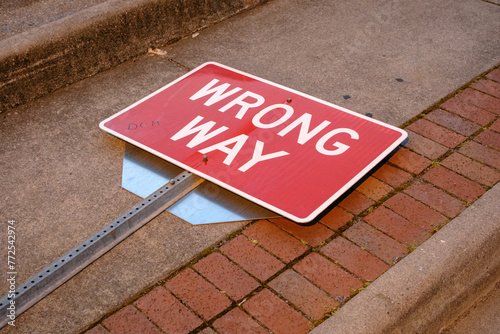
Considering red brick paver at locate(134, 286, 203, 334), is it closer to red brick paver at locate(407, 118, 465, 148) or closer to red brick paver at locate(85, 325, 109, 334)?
red brick paver at locate(85, 325, 109, 334)

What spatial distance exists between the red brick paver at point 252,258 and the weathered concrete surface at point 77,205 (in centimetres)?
8

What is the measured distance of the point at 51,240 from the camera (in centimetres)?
246

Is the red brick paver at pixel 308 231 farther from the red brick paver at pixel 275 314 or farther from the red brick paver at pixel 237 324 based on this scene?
the red brick paver at pixel 237 324

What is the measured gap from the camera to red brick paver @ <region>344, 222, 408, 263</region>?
2.37m

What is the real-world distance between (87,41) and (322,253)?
6.27ft

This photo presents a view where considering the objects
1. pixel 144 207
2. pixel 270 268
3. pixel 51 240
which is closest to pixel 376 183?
pixel 270 268

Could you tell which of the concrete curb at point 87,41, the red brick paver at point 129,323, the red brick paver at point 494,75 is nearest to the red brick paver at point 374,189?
the red brick paver at point 129,323

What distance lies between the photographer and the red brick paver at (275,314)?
2.11 meters

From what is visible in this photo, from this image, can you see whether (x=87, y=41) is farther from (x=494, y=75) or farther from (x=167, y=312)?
(x=494, y=75)

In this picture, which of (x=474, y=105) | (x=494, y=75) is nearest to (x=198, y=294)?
(x=474, y=105)

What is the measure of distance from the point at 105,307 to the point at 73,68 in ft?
5.54

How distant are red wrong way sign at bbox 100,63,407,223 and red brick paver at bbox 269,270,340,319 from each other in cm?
27


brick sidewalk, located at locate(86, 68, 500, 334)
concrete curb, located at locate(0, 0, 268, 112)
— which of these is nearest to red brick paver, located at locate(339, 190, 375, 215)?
brick sidewalk, located at locate(86, 68, 500, 334)

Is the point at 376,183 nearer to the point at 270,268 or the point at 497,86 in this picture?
the point at 270,268
